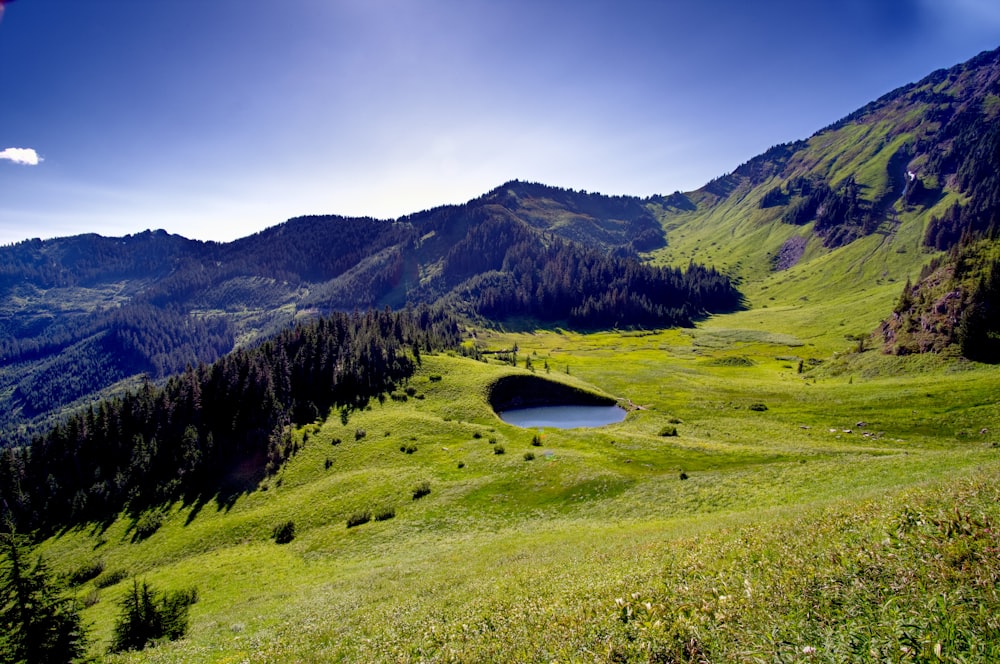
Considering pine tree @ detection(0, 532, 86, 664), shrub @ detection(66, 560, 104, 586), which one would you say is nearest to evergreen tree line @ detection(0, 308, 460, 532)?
shrub @ detection(66, 560, 104, 586)

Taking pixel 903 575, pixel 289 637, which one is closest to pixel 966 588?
pixel 903 575

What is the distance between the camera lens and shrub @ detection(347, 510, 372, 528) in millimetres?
60188

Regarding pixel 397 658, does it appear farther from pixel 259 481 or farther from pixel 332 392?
pixel 332 392

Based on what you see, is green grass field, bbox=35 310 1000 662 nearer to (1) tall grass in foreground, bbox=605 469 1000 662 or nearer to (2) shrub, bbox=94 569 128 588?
(1) tall grass in foreground, bbox=605 469 1000 662

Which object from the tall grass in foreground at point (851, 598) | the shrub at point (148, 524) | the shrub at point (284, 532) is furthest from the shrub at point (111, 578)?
the tall grass in foreground at point (851, 598)

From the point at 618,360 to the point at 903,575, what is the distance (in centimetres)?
16903

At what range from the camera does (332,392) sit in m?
123

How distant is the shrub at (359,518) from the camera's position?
60188mm

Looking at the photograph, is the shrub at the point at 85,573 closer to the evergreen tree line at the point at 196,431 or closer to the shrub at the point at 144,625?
the evergreen tree line at the point at 196,431

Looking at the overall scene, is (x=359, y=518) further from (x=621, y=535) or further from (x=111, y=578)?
(x=621, y=535)

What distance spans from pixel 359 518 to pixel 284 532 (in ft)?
36.0

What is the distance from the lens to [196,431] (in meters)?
97.8

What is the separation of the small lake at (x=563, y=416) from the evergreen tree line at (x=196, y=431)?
38.3 metres

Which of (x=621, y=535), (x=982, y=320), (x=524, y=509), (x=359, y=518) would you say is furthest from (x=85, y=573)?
(x=982, y=320)
